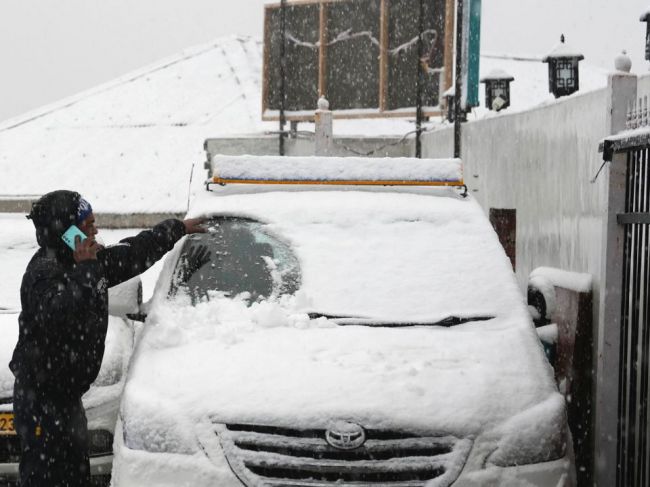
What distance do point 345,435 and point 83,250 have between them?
1.64 meters

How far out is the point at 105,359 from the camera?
5859mm

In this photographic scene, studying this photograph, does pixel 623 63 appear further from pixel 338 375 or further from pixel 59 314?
pixel 59 314

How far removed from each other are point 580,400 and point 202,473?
12.5ft

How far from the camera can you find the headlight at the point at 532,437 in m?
4.16

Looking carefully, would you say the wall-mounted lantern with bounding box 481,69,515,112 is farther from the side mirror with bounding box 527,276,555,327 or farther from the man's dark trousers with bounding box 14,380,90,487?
the man's dark trousers with bounding box 14,380,90,487

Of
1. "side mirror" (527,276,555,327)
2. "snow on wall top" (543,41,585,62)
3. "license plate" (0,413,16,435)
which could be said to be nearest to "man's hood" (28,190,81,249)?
"license plate" (0,413,16,435)

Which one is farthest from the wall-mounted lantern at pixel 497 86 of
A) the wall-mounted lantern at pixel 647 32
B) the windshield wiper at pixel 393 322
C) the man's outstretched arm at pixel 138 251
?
the windshield wiper at pixel 393 322

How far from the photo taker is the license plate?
18.1 ft

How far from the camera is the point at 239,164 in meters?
5.76

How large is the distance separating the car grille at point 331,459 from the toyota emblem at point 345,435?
0.03 meters

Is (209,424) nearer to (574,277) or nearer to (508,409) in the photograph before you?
(508,409)

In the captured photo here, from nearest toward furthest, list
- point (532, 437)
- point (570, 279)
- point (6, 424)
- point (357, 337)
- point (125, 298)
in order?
point (532, 437) < point (357, 337) < point (125, 298) < point (6, 424) < point (570, 279)

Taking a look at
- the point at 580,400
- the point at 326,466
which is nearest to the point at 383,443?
the point at 326,466

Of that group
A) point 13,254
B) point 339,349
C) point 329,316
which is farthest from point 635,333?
point 13,254
